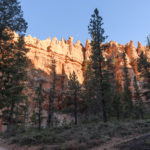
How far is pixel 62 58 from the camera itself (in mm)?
61438

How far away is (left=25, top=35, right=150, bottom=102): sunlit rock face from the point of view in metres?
52.3

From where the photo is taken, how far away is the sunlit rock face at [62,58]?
5232 centimetres

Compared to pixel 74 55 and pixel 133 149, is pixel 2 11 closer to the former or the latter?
pixel 133 149

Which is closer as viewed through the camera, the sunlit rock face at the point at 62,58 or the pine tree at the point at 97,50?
the pine tree at the point at 97,50

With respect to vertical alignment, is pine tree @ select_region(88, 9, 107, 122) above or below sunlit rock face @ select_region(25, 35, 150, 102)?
below

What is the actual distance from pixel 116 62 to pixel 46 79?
123 ft

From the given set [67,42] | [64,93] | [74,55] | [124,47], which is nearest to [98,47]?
[64,93]

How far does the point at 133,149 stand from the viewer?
19.5 ft

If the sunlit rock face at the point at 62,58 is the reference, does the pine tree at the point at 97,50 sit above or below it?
below

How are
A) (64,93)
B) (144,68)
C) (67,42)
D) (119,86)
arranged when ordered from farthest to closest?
(67,42), (119,86), (64,93), (144,68)

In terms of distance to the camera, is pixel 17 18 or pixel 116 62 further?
pixel 116 62

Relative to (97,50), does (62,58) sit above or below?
above

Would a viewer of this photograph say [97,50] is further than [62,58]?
No

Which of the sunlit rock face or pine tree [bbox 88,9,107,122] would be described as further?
the sunlit rock face
